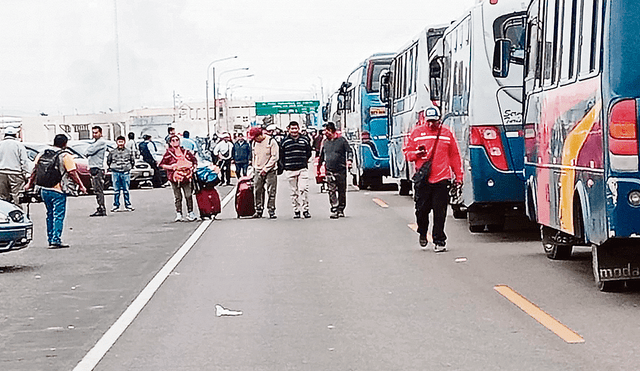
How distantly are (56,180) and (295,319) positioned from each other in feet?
27.5

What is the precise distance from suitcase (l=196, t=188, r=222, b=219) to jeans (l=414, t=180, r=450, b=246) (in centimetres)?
798

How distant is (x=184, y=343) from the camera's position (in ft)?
29.5

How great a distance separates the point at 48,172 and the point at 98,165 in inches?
329

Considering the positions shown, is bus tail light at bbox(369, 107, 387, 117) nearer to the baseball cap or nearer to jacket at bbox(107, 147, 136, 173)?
jacket at bbox(107, 147, 136, 173)

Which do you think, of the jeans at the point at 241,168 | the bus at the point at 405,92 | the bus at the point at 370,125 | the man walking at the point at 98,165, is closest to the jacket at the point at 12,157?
the man walking at the point at 98,165

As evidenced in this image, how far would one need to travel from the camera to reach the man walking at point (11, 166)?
1825 cm

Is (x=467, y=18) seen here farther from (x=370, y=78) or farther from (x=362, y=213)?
(x=370, y=78)

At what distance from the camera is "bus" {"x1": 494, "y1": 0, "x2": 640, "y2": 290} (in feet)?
31.6

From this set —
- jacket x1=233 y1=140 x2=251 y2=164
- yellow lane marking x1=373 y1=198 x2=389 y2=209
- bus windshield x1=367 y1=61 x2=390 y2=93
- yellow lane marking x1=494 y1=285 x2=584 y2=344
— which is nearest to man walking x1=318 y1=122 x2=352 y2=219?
yellow lane marking x1=373 y1=198 x2=389 y2=209

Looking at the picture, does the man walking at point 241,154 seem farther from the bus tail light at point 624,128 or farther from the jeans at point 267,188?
the bus tail light at point 624,128

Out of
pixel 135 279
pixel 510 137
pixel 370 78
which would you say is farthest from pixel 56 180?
pixel 370 78

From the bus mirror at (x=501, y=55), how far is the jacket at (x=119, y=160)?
12.8 metres

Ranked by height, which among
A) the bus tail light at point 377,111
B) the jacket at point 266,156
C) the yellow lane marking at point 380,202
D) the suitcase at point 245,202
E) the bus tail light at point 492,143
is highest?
the bus tail light at point 377,111

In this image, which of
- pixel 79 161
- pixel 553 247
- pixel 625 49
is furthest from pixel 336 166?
pixel 625 49
